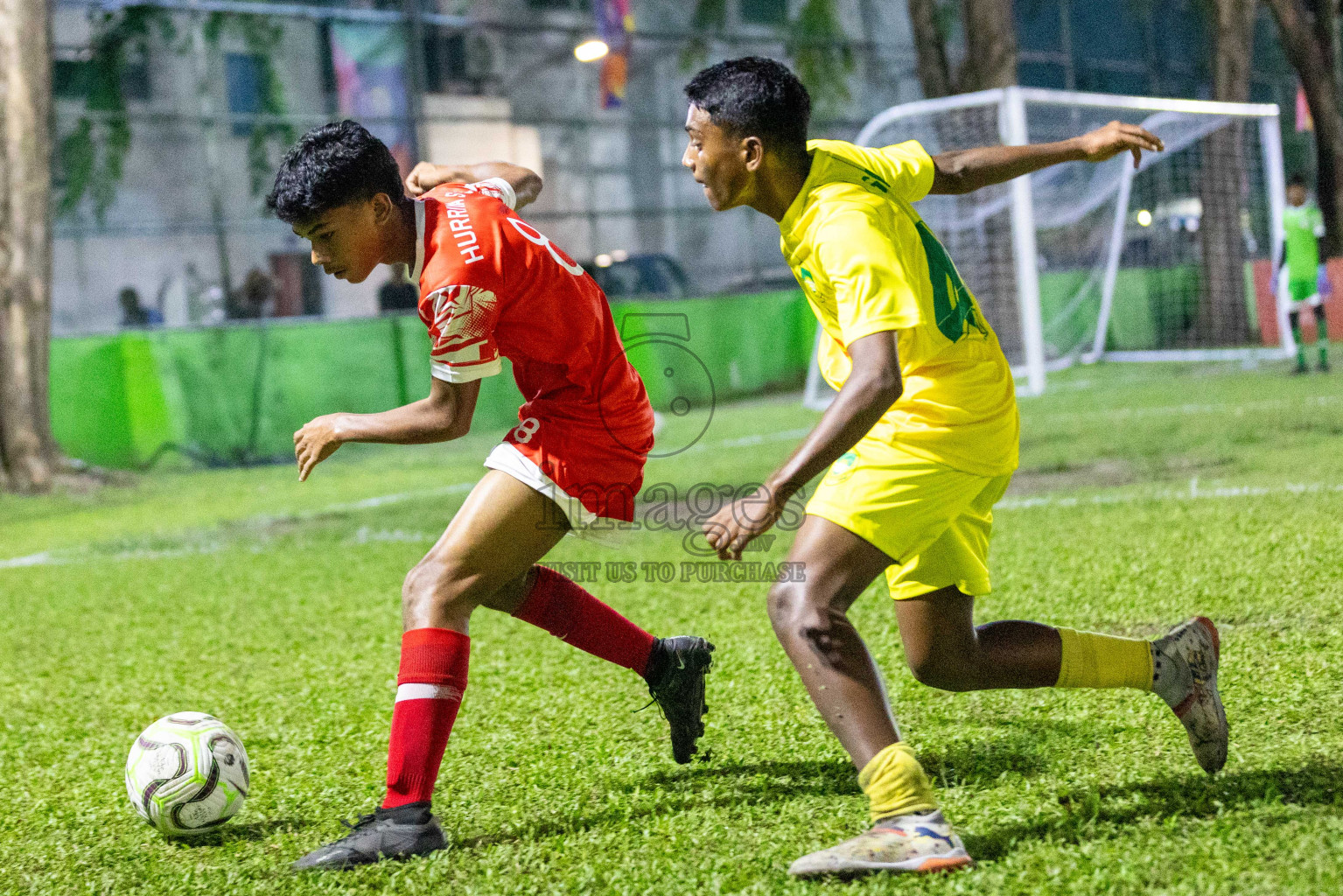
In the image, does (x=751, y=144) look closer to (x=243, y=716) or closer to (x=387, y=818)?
(x=387, y=818)

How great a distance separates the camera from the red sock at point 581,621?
3564mm

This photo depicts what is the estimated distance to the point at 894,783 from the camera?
2.57 m

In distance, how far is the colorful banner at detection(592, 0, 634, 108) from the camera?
22.8 meters

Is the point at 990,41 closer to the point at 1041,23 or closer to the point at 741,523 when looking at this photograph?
the point at 741,523

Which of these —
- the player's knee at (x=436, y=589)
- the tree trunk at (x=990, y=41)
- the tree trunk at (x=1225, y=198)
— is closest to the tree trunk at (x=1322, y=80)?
the tree trunk at (x=1225, y=198)

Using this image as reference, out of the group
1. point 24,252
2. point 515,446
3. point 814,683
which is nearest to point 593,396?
point 515,446

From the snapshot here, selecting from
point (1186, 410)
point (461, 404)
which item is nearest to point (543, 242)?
point (461, 404)

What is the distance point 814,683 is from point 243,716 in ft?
8.68

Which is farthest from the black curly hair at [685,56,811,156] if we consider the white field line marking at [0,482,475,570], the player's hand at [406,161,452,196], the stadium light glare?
the stadium light glare

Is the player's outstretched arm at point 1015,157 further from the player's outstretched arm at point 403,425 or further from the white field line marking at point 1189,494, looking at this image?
the white field line marking at point 1189,494

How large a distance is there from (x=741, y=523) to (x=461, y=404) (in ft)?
2.84

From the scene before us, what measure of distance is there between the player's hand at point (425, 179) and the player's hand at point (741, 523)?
5.41 feet

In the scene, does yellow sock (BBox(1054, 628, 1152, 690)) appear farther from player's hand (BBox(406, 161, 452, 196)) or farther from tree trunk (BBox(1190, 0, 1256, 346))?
tree trunk (BBox(1190, 0, 1256, 346))

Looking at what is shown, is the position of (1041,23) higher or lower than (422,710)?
higher
